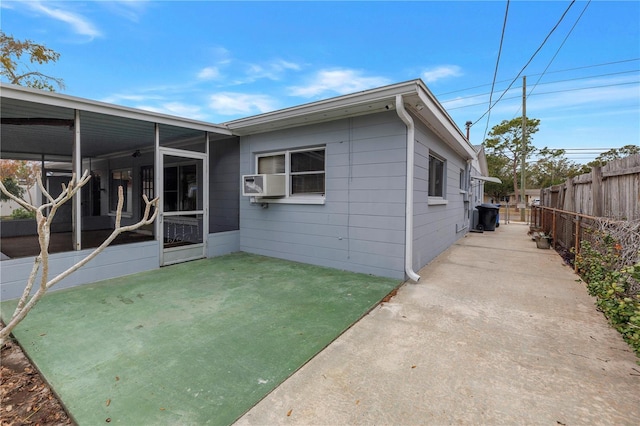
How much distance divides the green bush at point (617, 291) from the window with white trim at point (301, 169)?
3947 millimetres

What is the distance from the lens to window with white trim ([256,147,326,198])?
546cm

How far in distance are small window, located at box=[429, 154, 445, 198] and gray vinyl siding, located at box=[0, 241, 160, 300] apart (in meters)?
5.69

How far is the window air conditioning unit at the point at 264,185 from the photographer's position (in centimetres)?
561

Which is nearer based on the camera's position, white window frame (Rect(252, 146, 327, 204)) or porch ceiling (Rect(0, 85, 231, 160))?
porch ceiling (Rect(0, 85, 231, 160))

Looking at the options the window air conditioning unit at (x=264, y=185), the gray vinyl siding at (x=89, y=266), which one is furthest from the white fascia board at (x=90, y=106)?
the gray vinyl siding at (x=89, y=266)

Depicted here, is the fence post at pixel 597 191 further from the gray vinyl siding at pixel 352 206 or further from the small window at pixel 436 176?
the gray vinyl siding at pixel 352 206

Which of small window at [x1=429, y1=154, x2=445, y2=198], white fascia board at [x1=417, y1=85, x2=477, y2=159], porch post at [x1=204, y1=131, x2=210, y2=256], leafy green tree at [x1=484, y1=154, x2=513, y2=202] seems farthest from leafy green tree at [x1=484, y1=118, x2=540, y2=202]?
porch post at [x1=204, y1=131, x2=210, y2=256]

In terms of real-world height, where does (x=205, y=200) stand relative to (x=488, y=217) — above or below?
above

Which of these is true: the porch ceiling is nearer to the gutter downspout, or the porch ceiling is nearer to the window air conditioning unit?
the window air conditioning unit

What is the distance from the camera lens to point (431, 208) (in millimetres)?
5836

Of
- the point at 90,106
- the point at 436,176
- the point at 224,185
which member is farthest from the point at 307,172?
the point at 90,106

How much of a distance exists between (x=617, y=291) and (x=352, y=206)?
3.31 metres

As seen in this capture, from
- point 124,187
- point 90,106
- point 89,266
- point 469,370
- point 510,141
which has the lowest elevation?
point 469,370

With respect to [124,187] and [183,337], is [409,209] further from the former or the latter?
[124,187]
